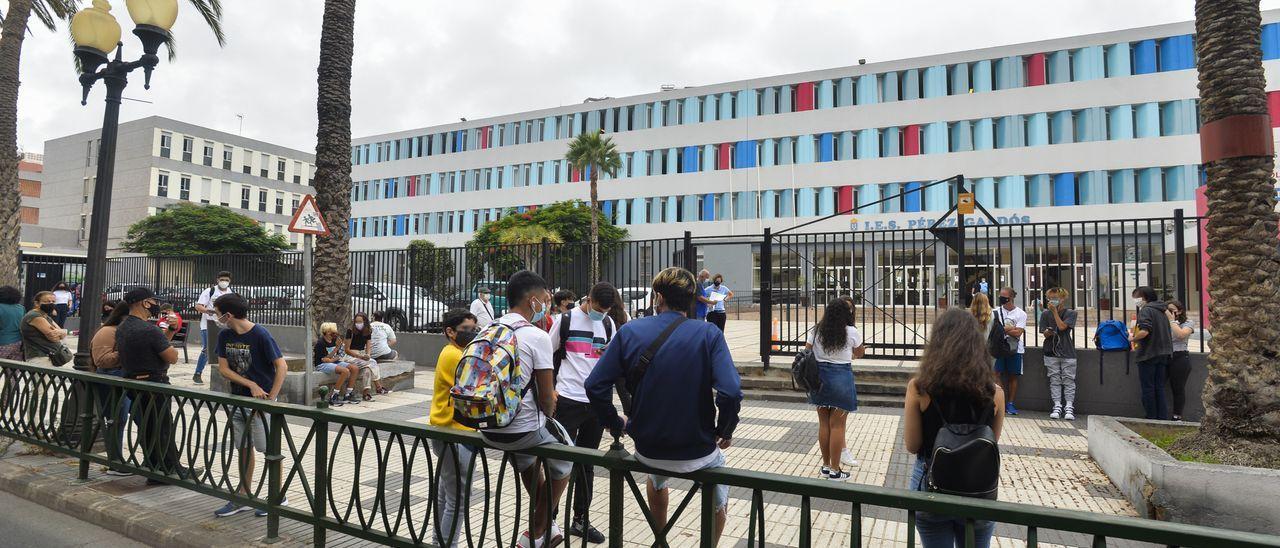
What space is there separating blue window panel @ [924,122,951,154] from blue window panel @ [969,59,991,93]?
2578 mm

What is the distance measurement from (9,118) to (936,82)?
3968cm

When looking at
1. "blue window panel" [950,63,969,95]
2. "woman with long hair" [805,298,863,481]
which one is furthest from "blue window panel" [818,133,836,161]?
"woman with long hair" [805,298,863,481]

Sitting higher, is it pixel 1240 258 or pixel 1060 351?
pixel 1240 258

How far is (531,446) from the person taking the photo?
3.38m

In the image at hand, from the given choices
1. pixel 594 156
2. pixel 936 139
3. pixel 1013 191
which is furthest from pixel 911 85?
pixel 594 156

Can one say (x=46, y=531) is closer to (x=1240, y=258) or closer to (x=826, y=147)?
(x=1240, y=258)

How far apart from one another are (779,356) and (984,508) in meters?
9.96

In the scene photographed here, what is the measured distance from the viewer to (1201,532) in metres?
1.99

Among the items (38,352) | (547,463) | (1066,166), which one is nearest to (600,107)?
(1066,166)

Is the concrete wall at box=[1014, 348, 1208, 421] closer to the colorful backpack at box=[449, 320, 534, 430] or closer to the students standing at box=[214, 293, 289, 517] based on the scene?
the colorful backpack at box=[449, 320, 534, 430]

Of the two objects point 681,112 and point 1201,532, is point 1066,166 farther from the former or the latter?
point 1201,532

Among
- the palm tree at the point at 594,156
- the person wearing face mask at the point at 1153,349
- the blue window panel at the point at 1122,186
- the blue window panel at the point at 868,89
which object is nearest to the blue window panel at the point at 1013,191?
the blue window panel at the point at 1122,186

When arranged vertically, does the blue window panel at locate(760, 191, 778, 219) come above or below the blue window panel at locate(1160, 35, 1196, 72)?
below

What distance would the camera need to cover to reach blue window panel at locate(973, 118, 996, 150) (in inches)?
1430
